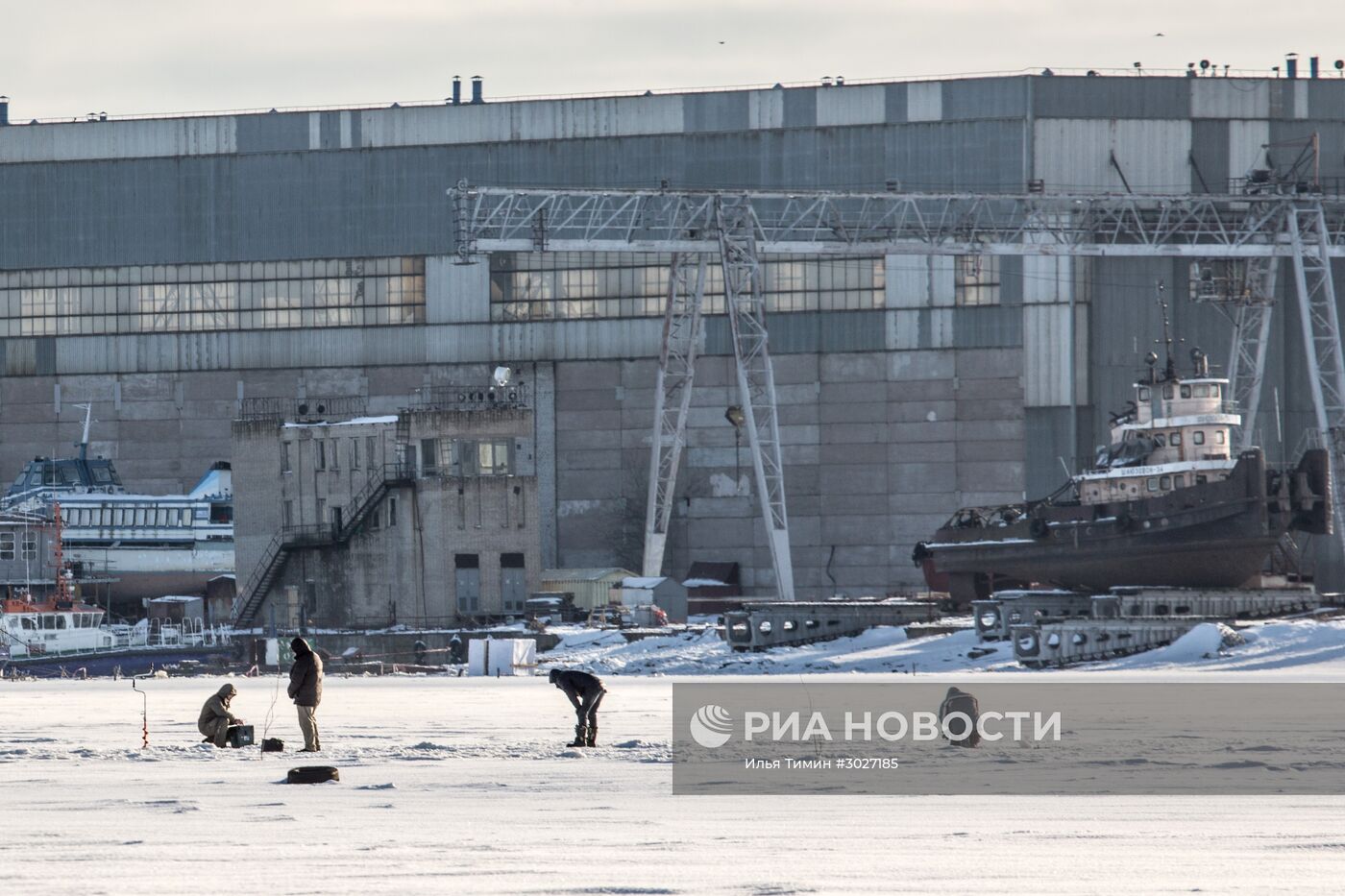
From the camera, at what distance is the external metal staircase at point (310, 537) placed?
6006 cm

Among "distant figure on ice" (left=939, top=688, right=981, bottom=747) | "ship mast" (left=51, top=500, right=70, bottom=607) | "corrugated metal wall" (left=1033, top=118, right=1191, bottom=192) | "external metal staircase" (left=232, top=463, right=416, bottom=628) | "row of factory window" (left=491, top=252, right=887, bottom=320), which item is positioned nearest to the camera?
"distant figure on ice" (left=939, top=688, right=981, bottom=747)

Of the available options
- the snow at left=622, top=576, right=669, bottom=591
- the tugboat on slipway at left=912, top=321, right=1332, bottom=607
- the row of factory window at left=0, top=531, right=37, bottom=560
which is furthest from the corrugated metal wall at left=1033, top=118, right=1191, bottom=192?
the row of factory window at left=0, top=531, right=37, bottom=560

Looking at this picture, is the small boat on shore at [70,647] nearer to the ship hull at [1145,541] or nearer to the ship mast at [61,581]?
the ship mast at [61,581]

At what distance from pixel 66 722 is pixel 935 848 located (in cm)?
1587

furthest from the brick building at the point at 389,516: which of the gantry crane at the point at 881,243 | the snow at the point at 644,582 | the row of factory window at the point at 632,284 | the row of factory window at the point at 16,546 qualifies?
the row of factory window at the point at 632,284

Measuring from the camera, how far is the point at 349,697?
29.7m

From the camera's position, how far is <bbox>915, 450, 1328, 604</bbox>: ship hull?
50.4 meters

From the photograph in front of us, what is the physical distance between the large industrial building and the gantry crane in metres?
1.60

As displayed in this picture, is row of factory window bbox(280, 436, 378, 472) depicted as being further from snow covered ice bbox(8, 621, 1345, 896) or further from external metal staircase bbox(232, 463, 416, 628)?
snow covered ice bbox(8, 621, 1345, 896)

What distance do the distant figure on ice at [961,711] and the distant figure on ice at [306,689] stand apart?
6129 millimetres

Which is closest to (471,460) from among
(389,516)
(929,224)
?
(389,516)

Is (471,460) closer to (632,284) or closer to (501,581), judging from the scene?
(501,581)

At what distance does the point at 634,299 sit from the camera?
234 feet

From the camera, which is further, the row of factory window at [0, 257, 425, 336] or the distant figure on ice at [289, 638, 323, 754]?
the row of factory window at [0, 257, 425, 336]
